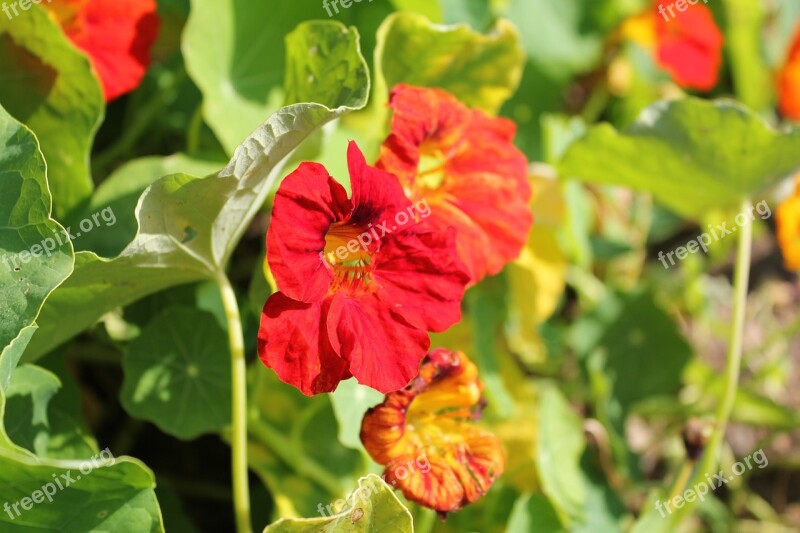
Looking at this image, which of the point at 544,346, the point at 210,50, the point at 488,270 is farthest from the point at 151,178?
the point at 544,346

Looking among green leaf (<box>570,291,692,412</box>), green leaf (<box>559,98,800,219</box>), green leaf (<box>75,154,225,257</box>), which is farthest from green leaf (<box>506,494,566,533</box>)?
green leaf (<box>75,154,225,257</box>)

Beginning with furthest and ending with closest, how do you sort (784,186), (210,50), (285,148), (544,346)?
(544,346)
(784,186)
(210,50)
(285,148)

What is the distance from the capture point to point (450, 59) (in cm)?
114

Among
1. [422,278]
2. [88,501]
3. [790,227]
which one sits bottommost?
[790,227]

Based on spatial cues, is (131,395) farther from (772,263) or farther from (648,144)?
(772,263)

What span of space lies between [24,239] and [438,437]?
485mm

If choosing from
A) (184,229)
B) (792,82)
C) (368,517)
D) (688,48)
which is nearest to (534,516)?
(368,517)

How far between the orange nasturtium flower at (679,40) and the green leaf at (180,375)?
3.72 feet

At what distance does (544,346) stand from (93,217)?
0.87m

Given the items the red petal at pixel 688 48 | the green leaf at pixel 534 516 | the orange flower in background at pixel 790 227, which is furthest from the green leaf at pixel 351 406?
the red petal at pixel 688 48

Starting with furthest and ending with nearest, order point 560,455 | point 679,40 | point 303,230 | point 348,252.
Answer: point 679,40
point 560,455
point 348,252
point 303,230

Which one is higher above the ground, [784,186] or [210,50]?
[210,50]

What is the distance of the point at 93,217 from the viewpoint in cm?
108

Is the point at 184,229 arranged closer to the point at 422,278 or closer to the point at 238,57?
the point at 422,278
